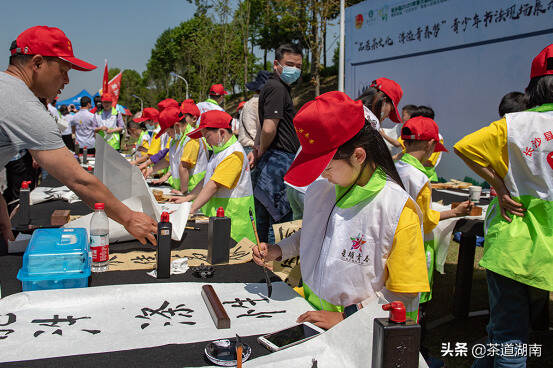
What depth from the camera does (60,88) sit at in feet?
7.34

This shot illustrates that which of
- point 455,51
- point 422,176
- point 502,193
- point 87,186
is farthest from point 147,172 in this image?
point 455,51

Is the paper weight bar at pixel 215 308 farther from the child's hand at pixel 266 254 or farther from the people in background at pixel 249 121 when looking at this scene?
the people in background at pixel 249 121

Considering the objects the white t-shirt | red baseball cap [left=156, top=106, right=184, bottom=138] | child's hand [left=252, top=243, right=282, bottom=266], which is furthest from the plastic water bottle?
red baseball cap [left=156, top=106, right=184, bottom=138]

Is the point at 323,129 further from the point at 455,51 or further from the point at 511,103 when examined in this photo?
the point at 455,51

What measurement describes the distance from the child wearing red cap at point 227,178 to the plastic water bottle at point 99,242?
109cm

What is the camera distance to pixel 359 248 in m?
1.47

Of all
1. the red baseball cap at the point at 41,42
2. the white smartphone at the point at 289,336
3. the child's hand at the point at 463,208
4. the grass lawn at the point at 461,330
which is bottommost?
the grass lawn at the point at 461,330

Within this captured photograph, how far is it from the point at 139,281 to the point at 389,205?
1.01 meters

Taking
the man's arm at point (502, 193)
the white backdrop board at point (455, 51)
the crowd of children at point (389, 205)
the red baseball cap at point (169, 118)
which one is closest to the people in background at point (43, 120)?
the crowd of children at point (389, 205)

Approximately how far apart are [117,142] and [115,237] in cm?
655

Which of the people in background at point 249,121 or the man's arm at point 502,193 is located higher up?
the people in background at point 249,121

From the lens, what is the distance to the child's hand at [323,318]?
137 cm

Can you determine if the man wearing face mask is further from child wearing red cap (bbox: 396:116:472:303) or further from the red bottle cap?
the red bottle cap

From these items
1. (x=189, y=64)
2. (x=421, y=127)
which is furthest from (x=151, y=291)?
(x=189, y=64)
